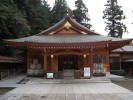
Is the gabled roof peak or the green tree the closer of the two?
the green tree

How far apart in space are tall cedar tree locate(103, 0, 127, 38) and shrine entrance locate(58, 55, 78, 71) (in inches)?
1221

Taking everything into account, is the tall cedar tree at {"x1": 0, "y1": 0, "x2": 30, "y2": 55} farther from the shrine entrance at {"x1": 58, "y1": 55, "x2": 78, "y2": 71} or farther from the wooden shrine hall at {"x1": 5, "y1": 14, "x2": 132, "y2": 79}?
the shrine entrance at {"x1": 58, "y1": 55, "x2": 78, "y2": 71}

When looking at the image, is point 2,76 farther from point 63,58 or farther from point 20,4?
point 20,4

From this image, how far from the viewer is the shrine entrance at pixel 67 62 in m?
27.4

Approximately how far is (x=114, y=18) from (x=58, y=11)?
1306 centimetres

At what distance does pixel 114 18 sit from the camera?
2248 inches

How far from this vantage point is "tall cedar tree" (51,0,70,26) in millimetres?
57781

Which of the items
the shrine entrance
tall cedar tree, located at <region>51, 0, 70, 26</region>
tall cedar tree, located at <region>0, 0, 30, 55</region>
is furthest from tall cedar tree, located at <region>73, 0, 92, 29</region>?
the shrine entrance

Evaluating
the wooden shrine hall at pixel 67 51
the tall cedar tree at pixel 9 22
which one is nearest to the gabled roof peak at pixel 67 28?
the wooden shrine hall at pixel 67 51

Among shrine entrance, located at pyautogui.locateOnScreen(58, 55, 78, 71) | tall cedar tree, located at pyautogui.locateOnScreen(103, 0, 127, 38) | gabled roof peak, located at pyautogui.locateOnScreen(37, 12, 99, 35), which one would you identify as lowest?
shrine entrance, located at pyautogui.locateOnScreen(58, 55, 78, 71)

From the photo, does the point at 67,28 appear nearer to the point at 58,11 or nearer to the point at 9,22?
the point at 9,22

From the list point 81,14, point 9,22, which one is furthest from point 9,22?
point 81,14

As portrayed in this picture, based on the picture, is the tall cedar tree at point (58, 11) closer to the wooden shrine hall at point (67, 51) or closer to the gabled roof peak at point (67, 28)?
the gabled roof peak at point (67, 28)

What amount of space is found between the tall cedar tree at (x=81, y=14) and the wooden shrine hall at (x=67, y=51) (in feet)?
99.1
